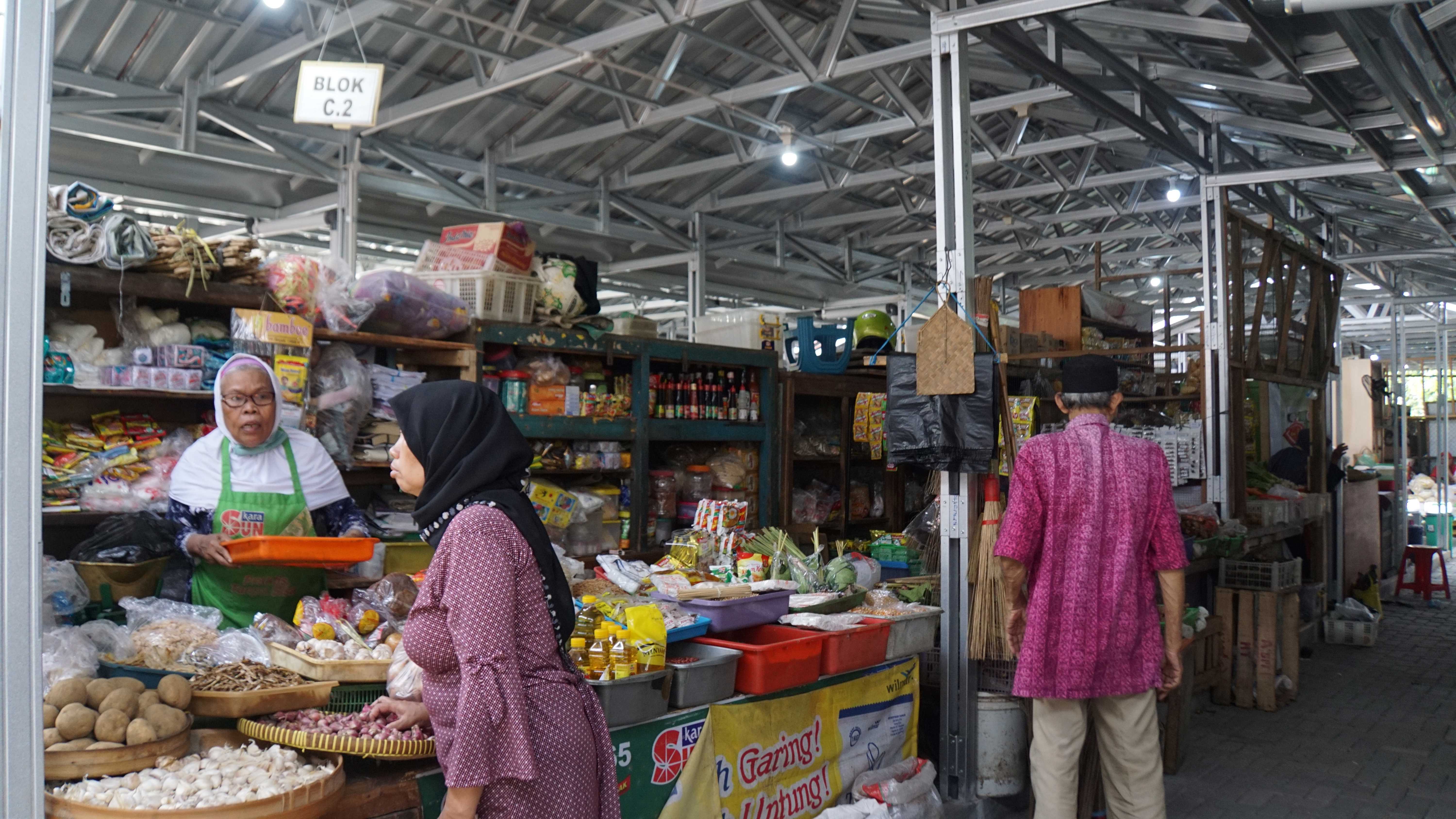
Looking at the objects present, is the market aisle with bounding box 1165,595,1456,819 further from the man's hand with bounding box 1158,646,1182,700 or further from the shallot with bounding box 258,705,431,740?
the shallot with bounding box 258,705,431,740

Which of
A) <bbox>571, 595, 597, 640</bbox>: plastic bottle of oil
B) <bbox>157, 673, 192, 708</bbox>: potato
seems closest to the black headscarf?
<bbox>157, 673, 192, 708</bbox>: potato

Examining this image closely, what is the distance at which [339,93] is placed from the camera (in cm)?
443

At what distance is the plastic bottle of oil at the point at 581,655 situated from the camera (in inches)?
131

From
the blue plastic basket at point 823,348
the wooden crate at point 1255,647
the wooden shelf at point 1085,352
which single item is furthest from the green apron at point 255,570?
the wooden crate at point 1255,647

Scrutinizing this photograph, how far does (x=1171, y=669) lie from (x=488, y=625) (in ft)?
9.22

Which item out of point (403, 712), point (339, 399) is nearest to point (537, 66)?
point (339, 399)

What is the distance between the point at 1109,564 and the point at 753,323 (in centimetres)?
361

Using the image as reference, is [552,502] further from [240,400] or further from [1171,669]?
[1171,669]

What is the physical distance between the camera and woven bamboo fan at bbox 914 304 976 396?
4.60 meters

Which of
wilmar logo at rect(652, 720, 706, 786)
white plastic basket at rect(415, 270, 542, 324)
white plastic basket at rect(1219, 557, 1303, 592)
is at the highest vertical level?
white plastic basket at rect(415, 270, 542, 324)

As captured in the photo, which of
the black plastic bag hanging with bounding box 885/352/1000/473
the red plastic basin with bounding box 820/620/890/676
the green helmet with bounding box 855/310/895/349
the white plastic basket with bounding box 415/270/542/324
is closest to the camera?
the red plastic basin with bounding box 820/620/890/676

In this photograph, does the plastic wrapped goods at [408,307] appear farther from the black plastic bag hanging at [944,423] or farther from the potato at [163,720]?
the potato at [163,720]

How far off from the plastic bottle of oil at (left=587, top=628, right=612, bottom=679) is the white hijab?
4.63 ft

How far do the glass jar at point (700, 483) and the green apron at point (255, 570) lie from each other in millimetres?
2918
